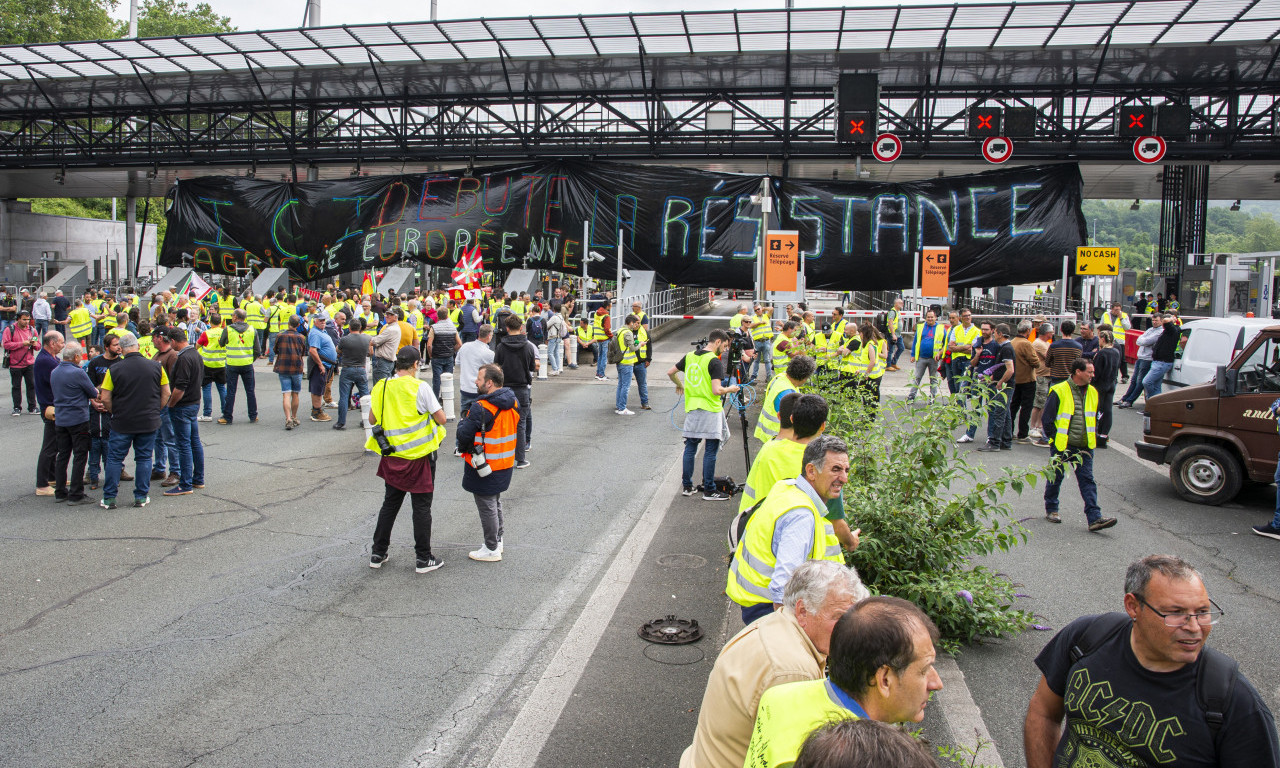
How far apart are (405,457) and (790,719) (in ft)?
17.6

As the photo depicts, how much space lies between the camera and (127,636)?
583cm

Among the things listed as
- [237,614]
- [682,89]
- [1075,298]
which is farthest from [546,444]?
[1075,298]

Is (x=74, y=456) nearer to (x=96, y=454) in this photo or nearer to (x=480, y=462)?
(x=96, y=454)

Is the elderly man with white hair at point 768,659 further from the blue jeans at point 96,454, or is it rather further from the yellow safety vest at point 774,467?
the blue jeans at point 96,454

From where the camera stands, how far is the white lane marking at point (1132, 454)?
11703 mm

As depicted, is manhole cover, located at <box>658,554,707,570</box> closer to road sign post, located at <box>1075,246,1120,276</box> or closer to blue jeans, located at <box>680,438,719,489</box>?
blue jeans, located at <box>680,438,719,489</box>

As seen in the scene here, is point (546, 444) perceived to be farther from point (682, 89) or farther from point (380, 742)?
point (682, 89)

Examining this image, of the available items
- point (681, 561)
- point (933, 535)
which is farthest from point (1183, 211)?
point (933, 535)

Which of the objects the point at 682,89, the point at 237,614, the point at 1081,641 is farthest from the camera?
the point at 682,89

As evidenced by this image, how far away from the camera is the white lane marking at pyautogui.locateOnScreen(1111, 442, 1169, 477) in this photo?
11.7m

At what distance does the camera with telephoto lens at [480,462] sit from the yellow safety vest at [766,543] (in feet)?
11.3

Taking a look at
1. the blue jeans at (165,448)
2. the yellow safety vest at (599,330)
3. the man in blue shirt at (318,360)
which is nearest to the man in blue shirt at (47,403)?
the blue jeans at (165,448)

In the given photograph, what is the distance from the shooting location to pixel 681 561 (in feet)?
24.7

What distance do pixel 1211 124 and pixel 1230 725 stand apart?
2662cm
